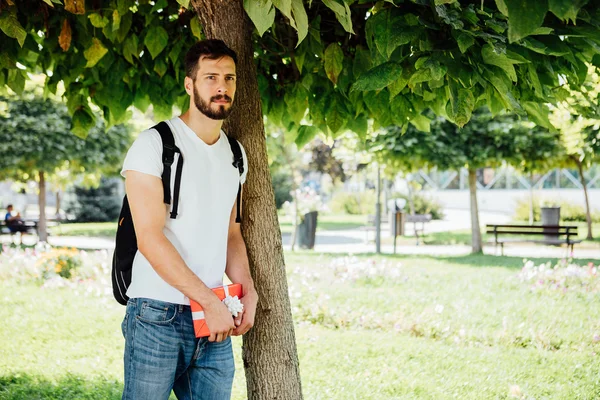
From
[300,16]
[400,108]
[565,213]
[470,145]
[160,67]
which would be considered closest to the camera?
[300,16]

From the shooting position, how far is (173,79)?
175 inches

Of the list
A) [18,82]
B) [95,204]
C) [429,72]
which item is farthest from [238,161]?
[95,204]

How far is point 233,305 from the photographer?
2652mm

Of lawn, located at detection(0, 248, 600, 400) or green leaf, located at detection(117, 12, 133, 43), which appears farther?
lawn, located at detection(0, 248, 600, 400)

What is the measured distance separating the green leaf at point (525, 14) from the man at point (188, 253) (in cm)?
134

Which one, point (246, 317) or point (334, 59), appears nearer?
point (246, 317)

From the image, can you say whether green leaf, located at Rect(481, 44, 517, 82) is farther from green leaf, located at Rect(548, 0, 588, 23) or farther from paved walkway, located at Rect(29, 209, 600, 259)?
paved walkway, located at Rect(29, 209, 600, 259)

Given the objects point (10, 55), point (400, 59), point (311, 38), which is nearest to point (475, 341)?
point (311, 38)

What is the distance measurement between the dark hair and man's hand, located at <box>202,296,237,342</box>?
99 cm

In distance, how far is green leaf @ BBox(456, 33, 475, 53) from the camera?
7.50 feet

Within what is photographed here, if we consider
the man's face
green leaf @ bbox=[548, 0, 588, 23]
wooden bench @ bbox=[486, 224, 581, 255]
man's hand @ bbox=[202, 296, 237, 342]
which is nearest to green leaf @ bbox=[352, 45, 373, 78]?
the man's face

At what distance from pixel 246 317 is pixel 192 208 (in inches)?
20.8

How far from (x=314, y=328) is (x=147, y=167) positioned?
16.8 feet

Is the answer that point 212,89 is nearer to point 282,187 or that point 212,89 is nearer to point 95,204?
point 95,204
